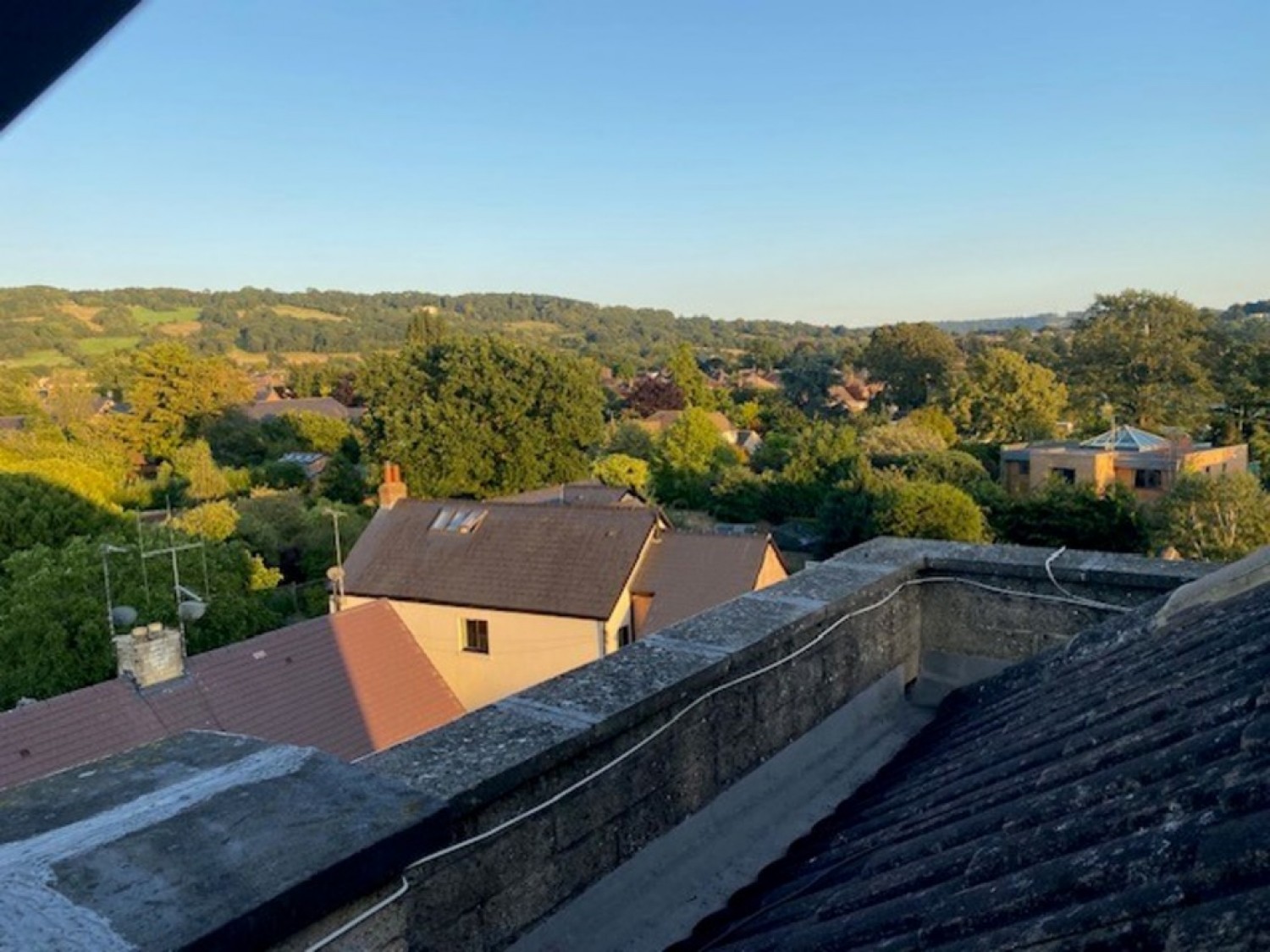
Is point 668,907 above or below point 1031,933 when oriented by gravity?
below

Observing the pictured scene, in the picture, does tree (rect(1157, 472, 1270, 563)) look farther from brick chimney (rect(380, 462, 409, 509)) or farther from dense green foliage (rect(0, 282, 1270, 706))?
brick chimney (rect(380, 462, 409, 509))

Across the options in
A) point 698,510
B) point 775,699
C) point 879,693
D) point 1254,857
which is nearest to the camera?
point 1254,857

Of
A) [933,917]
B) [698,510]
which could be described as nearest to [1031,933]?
[933,917]

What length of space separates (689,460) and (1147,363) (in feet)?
73.2

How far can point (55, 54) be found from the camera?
0.67 m

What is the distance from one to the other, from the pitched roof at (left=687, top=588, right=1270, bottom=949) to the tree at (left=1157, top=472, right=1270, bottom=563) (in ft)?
60.7

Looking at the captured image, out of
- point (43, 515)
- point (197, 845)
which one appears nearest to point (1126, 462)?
point (43, 515)

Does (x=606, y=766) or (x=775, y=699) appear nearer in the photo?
(x=606, y=766)

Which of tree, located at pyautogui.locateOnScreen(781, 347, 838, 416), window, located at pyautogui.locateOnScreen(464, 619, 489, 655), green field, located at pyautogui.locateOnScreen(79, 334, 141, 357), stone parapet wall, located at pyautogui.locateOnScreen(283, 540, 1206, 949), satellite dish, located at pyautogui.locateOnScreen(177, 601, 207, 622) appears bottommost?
window, located at pyautogui.locateOnScreen(464, 619, 489, 655)

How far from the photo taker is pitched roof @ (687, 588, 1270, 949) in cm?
99

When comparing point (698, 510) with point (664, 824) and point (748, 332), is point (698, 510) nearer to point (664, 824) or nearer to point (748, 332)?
point (664, 824)

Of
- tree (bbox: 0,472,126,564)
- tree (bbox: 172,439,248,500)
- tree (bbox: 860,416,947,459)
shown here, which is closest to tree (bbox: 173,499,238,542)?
tree (bbox: 0,472,126,564)

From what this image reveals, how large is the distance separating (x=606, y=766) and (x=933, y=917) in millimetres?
862

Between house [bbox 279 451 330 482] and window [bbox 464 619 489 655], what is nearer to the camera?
window [bbox 464 619 489 655]
